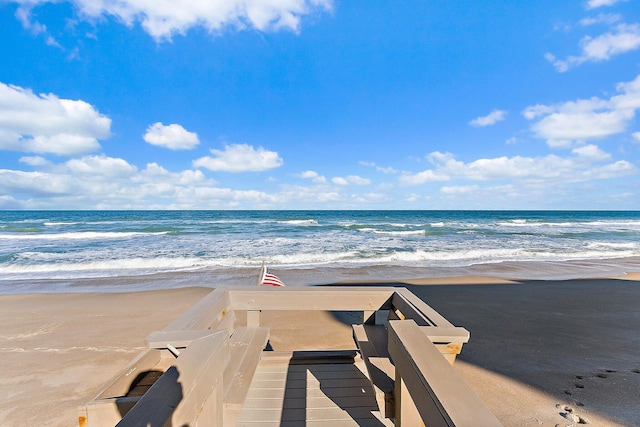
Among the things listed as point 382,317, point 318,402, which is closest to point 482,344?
point 382,317

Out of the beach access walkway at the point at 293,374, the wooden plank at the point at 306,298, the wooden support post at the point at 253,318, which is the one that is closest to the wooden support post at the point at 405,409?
the beach access walkway at the point at 293,374

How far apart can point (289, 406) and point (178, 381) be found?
1.70 m

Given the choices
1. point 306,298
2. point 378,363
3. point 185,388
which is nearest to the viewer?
point 185,388

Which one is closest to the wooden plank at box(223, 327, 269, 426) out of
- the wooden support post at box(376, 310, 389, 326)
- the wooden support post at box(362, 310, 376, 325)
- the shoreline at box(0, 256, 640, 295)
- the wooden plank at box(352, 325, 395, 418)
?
the wooden plank at box(352, 325, 395, 418)

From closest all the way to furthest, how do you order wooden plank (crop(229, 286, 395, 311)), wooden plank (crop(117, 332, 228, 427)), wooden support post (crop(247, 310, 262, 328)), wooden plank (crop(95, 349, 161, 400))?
wooden plank (crop(117, 332, 228, 427))
wooden plank (crop(95, 349, 161, 400))
wooden plank (crop(229, 286, 395, 311))
wooden support post (crop(247, 310, 262, 328))

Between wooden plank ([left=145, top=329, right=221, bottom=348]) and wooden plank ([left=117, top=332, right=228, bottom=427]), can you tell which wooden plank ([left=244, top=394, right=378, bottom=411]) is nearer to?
wooden plank ([left=145, top=329, right=221, bottom=348])

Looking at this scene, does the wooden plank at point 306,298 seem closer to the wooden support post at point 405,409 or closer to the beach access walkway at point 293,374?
the beach access walkway at point 293,374

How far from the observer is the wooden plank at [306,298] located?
283 centimetres

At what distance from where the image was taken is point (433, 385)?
3.62ft

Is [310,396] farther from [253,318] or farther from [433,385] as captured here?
[433,385]

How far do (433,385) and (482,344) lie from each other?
427cm

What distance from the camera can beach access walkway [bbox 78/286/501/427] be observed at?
1040 mm

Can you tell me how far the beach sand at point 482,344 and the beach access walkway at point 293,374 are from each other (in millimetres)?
1558

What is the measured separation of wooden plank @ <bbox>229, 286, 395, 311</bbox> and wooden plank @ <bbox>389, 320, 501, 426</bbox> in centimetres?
129
